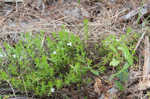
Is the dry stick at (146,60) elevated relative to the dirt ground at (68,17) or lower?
lower

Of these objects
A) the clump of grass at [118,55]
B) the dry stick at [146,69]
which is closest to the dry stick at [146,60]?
the dry stick at [146,69]

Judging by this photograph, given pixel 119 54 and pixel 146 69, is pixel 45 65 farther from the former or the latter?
pixel 146 69

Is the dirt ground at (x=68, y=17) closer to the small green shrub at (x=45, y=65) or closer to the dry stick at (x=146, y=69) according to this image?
the dry stick at (x=146, y=69)

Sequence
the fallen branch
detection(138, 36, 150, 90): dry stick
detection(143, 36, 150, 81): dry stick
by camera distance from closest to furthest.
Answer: detection(138, 36, 150, 90): dry stick → detection(143, 36, 150, 81): dry stick → the fallen branch

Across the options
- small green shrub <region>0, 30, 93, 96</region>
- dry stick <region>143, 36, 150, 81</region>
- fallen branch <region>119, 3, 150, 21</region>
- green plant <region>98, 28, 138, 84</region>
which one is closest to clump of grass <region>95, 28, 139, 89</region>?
green plant <region>98, 28, 138, 84</region>

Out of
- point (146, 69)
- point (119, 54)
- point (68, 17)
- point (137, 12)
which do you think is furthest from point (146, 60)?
point (68, 17)

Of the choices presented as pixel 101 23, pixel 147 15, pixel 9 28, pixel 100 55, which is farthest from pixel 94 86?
pixel 9 28

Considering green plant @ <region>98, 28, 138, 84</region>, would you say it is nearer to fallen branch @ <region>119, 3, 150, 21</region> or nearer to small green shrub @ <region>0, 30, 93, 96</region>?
small green shrub @ <region>0, 30, 93, 96</region>
